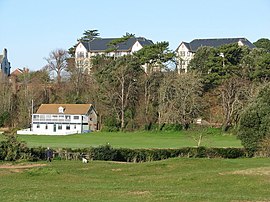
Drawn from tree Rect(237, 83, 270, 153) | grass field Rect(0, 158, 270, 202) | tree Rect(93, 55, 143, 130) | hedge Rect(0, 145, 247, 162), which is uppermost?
tree Rect(93, 55, 143, 130)

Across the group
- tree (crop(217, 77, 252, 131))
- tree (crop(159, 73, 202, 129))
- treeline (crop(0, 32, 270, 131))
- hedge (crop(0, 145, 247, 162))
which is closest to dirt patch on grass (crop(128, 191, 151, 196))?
hedge (crop(0, 145, 247, 162))

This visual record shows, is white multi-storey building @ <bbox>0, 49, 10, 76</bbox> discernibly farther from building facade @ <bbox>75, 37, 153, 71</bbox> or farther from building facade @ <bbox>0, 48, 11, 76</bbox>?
building facade @ <bbox>75, 37, 153, 71</bbox>

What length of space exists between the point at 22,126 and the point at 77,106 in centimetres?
1172

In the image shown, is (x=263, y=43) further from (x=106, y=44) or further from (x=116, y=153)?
(x=116, y=153)

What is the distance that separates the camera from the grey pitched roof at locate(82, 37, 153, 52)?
12106cm

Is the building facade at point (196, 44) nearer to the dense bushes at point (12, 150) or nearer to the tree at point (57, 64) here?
the tree at point (57, 64)

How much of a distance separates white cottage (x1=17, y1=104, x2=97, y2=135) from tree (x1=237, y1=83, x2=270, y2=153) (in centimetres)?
4875

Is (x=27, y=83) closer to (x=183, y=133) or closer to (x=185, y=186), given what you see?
(x=183, y=133)

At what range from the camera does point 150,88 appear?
96.2 metres

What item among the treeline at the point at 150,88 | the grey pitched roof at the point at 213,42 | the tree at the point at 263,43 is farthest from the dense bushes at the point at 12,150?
the tree at the point at 263,43

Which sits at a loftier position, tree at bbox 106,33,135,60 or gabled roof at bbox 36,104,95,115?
tree at bbox 106,33,135,60

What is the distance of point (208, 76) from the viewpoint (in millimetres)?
89688

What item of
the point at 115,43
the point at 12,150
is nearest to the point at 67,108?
the point at 115,43

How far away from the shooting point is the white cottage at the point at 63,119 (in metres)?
99.0
